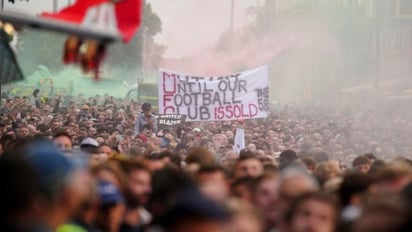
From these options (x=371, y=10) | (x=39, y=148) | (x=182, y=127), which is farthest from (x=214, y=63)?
(x=39, y=148)

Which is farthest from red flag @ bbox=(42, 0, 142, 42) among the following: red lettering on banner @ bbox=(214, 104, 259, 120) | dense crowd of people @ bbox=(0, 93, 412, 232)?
red lettering on banner @ bbox=(214, 104, 259, 120)

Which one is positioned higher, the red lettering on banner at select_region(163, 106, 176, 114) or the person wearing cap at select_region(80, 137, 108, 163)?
the red lettering on banner at select_region(163, 106, 176, 114)

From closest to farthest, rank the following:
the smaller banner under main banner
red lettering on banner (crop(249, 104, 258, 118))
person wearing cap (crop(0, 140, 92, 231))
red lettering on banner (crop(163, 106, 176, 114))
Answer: person wearing cap (crop(0, 140, 92, 231)) → the smaller banner under main banner → red lettering on banner (crop(163, 106, 176, 114)) → red lettering on banner (crop(249, 104, 258, 118))

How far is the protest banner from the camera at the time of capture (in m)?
23.8

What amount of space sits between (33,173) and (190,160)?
5798 millimetres

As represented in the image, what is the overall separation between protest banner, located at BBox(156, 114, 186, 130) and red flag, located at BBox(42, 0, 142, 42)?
14.9 meters

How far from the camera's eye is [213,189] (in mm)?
6547

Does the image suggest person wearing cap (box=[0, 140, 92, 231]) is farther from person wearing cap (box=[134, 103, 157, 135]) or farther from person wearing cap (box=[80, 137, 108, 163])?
person wearing cap (box=[134, 103, 157, 135])

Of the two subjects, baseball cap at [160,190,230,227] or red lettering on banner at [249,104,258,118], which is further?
red lettering on banner at [249,104,258,118]

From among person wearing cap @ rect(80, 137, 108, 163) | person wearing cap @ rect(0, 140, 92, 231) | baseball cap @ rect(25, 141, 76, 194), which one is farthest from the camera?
person wearing cap @ rect(80, 137, 108, 163)

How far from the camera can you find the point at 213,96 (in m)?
20.9

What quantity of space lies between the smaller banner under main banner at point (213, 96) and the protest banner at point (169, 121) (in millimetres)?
2403

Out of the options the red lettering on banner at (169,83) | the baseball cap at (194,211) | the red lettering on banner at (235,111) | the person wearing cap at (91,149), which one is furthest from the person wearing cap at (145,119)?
the baseball cap at (194,211)

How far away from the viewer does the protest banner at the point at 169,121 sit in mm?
23750
